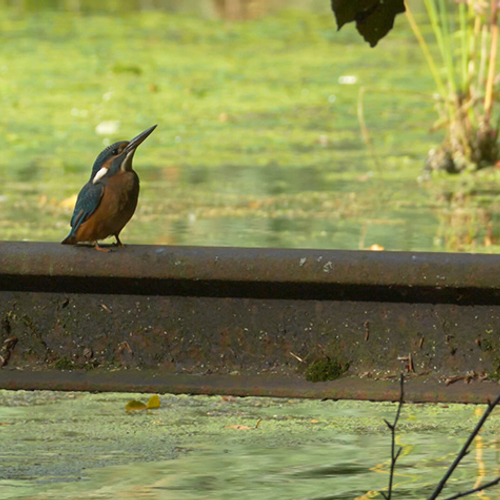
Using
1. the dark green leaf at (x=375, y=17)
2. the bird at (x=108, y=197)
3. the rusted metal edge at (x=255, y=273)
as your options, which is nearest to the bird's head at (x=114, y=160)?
the bird at (x=108, y=197)

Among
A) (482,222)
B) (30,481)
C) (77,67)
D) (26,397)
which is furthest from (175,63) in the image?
(30,481)

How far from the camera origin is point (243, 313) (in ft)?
11.1

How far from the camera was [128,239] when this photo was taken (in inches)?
255

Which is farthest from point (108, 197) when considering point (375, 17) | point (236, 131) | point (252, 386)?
point (236, 131)

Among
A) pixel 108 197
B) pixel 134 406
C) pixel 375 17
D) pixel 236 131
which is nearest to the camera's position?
pixel 375 17

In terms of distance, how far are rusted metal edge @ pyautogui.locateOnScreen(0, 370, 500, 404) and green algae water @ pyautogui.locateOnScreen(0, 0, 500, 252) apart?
295 cm

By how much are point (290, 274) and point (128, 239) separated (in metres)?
3.22

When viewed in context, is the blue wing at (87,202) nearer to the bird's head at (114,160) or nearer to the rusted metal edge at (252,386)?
the bird's head at (114,160)

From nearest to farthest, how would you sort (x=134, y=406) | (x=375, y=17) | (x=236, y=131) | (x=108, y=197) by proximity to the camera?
1. (x=375, y=17)
2. (x=108, y=197)
3. (x=134, y=406)
4. (x=236, y=131)

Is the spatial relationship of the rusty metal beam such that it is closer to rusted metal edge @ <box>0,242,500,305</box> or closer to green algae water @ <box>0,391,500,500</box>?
rusted metal edge @ <box>0,242,500,305</box>

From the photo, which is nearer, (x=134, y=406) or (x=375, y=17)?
(x=375, y=17)

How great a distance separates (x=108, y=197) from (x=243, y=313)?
0.44m

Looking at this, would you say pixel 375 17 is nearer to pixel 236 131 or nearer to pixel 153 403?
pixel 153 403

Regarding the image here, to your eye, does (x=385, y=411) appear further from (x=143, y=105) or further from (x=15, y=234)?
(x=143, y=105)
